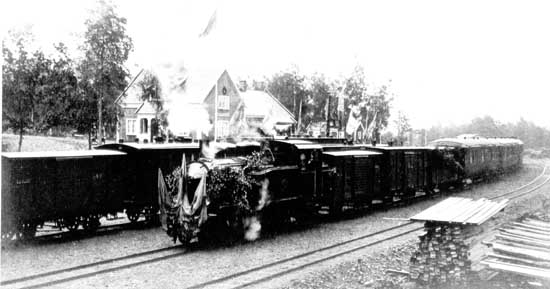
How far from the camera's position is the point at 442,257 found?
8062 mm

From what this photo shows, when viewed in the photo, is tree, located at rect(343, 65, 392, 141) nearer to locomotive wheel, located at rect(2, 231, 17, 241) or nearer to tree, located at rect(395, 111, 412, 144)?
tree, located at rect(395, 111, 412, 144)

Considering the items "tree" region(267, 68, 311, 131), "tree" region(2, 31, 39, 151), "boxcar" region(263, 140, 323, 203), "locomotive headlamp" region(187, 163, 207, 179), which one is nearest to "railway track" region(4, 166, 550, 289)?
"locomotive headlamp" region(187, 163, 207, 179)

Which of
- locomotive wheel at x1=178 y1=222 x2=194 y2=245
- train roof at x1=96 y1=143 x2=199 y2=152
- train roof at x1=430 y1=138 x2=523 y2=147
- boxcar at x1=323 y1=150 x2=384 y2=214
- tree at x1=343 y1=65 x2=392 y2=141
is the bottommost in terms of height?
locomotive wheel at x1=178 y1=222 x2=194 y2=245

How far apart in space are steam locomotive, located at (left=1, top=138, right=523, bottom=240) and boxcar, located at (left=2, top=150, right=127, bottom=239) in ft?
0.07

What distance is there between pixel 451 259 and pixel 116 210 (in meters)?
9.47

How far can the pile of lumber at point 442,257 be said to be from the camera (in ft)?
26.2

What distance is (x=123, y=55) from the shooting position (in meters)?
22.8

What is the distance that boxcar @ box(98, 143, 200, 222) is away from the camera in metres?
14.2

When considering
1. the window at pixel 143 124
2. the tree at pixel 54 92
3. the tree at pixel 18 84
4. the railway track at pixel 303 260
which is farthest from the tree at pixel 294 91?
the railway track at pixel 303 260

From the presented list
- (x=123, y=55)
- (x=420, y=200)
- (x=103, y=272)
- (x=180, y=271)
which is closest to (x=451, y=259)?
(x=180, y=271)

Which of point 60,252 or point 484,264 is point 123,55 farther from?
point 484,264

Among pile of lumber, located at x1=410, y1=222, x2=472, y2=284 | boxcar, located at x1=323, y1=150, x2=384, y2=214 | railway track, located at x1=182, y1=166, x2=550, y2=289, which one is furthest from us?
boxcar, located at x1=323, y1=150, x2=384, y2=214

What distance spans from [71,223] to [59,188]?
3.67 feet

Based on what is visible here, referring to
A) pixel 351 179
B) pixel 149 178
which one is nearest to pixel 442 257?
pixel 351 179
